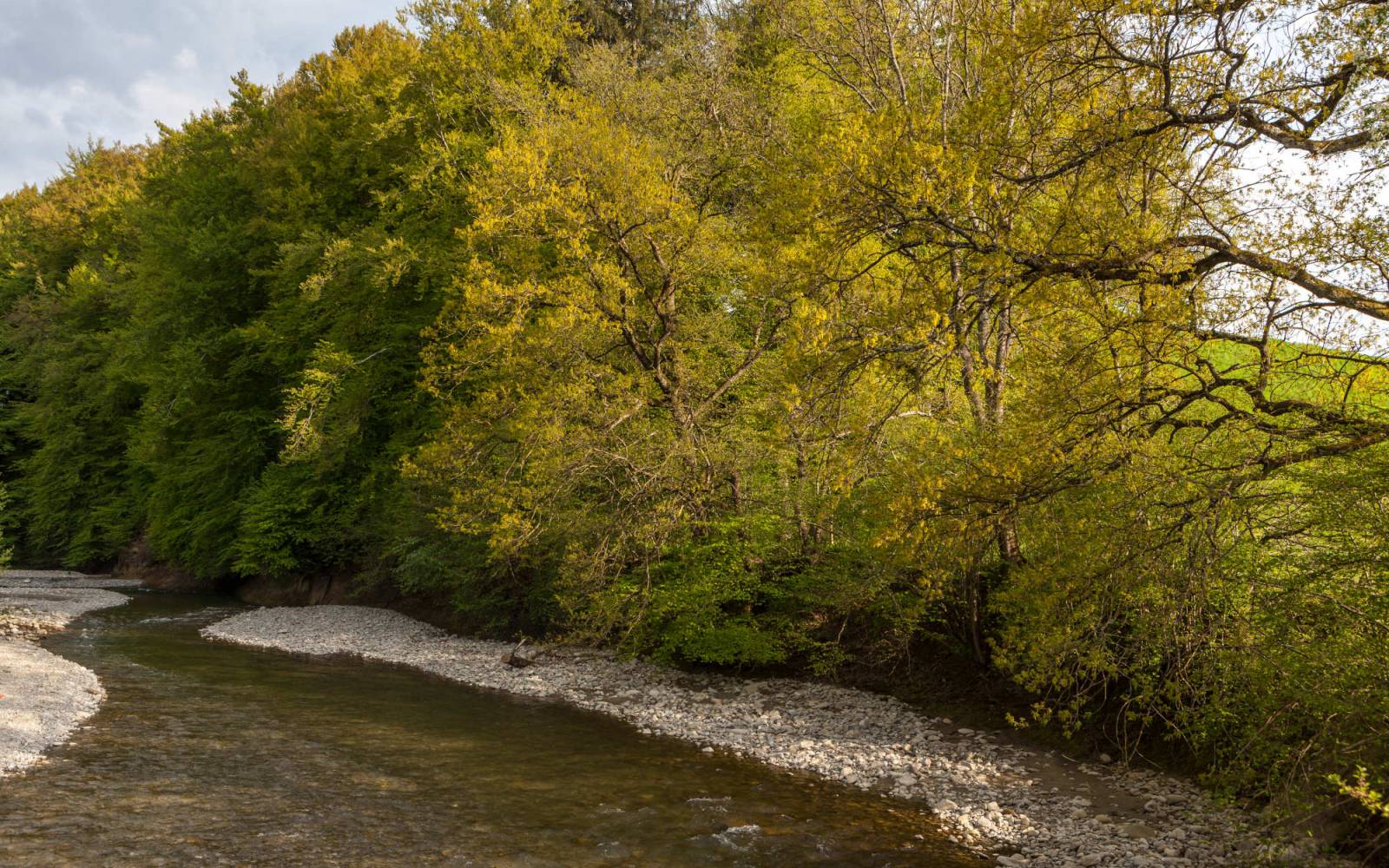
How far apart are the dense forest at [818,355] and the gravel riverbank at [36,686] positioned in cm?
532

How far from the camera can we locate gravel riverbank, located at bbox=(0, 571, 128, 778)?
34.2 ft

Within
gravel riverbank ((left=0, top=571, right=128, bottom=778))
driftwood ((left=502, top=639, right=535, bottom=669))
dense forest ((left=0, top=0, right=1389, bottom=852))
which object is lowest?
gravel riverbank ((left=0, top=571, right=128, bottom=778))

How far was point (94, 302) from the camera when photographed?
37625mm

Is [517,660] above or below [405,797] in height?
above

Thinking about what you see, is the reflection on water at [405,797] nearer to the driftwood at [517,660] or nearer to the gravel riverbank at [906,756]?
the gravel riverbank at [906,756]

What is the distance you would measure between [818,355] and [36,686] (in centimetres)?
1223

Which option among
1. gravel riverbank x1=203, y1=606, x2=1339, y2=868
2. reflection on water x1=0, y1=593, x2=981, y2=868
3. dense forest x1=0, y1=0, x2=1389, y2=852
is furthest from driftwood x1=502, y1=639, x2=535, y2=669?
reflection on water x1=0, y1=593, x2=981, y2=868

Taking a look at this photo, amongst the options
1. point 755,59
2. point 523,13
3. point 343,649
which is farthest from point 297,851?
point 755,59

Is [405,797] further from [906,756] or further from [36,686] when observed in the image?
[36,686]

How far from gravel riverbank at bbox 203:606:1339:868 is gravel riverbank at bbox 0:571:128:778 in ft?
15.1

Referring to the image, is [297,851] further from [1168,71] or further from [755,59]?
[755,59]

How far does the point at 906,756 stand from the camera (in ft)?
37.1

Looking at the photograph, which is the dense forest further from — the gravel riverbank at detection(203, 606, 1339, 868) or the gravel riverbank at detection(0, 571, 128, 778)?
the gravel riverbank at detection(0, 571, 128, 778)

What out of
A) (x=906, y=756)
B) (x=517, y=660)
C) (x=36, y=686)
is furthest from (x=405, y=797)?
(x=517, y=660)
